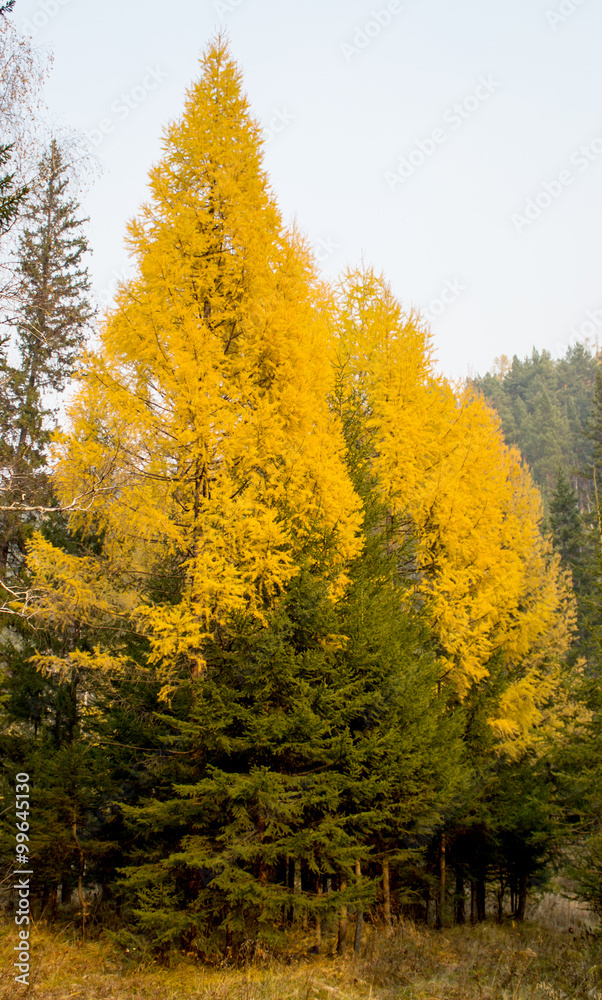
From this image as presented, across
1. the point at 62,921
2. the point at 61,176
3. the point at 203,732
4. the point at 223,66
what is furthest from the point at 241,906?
the point at 223,66

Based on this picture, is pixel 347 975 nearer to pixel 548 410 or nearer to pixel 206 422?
pixel 206 422

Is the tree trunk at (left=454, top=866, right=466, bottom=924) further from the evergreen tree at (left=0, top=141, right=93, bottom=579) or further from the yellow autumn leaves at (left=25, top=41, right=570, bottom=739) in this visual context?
the evergreen tree at (left=0, top=141, right=93, bottom=579)

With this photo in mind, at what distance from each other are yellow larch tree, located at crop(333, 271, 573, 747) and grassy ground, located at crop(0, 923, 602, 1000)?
4249 millimetres

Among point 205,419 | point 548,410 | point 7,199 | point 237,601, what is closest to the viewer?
point 7,199

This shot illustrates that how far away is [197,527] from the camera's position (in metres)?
8.21

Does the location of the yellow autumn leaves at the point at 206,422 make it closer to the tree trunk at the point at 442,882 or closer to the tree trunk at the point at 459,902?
the tree trunk at the point at 442,882

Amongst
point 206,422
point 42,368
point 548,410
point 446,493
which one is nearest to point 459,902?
point 446,493

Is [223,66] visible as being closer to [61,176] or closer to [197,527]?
[61,176]

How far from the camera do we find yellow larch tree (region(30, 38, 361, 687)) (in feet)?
25.7

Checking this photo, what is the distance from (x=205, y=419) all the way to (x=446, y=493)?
592 centimetres

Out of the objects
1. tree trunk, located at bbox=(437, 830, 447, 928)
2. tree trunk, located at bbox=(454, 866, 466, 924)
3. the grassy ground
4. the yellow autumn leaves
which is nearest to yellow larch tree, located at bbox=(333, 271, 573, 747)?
the yellow autumn leaves

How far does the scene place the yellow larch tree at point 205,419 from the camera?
7.84 m

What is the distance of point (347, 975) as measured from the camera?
753cm

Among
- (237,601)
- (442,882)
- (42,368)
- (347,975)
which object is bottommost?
(442,882)
